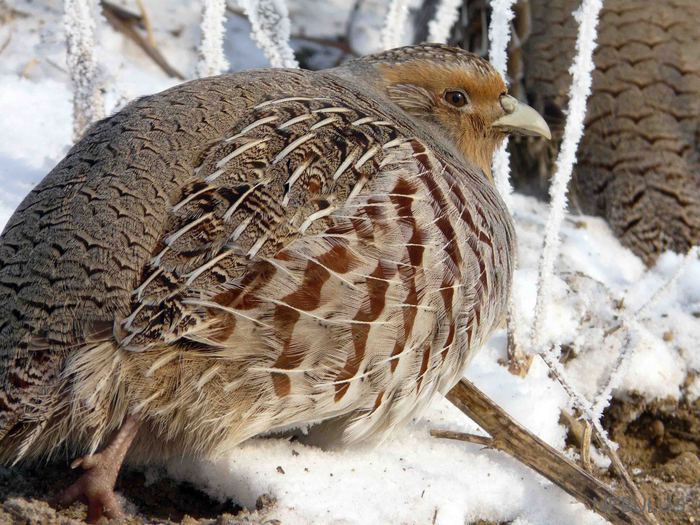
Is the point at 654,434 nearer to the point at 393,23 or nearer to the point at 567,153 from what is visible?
the point at 567,153

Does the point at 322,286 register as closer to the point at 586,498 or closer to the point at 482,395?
the point at 482,395

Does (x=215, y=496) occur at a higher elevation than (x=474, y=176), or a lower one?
lower

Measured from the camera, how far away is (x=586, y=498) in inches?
102

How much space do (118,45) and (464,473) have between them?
10.5ft

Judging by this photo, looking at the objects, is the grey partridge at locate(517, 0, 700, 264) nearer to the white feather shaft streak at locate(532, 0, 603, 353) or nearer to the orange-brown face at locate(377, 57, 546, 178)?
the white feather shaft streak at locate(532, 0, 603, 353)

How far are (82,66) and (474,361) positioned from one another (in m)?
1.85

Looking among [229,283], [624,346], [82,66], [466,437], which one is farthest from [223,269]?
[82,66]

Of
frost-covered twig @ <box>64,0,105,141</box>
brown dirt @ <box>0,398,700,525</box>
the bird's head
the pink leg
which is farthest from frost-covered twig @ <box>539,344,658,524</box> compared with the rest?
frost-covered twig @ <box>64,0,105,141</box>

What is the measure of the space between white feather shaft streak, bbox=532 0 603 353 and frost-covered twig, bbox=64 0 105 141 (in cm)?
174

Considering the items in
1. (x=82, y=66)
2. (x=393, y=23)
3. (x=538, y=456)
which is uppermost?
(x=393, y=23)

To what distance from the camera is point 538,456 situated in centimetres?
270

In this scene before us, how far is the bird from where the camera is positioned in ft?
6.94

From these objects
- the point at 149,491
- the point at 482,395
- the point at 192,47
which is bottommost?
the point at 149,491

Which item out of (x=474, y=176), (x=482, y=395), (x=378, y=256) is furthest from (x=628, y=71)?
(x=378, y=256)
